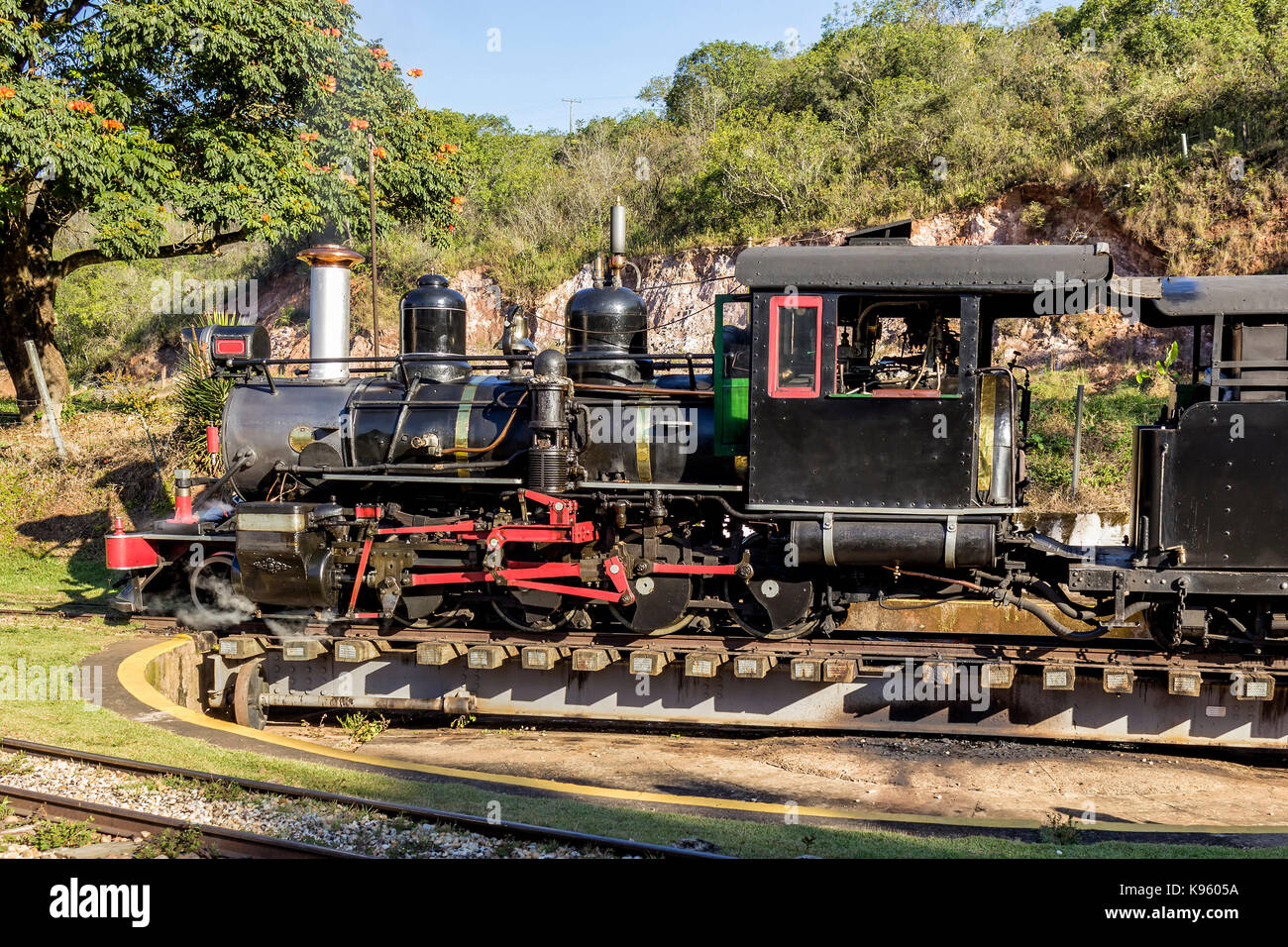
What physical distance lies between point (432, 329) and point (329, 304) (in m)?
1.27

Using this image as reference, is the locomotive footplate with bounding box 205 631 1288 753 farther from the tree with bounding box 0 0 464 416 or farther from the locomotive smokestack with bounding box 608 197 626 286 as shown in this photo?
the tree with bounding box 0 0 464 416

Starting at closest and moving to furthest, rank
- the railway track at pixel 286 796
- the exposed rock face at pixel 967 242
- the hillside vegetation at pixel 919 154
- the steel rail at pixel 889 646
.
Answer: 1. the railway track at pixel 286 796
2. the steel rail at pixel 889 646
3. the exposed rock face at pixel 967 242
4. the hillside vegetation at pixel 919 154

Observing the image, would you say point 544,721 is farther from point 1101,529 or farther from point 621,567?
point 1101,529

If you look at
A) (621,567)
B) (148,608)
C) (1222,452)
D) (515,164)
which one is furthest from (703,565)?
(515,164)

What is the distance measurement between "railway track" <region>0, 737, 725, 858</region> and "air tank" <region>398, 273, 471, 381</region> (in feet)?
14.2

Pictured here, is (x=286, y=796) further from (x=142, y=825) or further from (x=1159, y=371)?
(x=1159, y=371)

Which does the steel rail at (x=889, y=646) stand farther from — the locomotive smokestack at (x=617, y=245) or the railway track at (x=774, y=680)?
A: the locomotive smokestack at (x=617, y=245)

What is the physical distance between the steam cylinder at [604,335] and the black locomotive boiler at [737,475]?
3 cm

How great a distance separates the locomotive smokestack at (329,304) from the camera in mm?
10078

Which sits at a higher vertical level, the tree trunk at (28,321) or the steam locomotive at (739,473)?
the tree trunk at (28,321)

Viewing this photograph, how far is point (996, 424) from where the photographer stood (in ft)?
25.4

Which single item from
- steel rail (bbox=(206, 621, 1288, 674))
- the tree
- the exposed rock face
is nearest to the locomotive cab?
steel rail (bbox=(206, 621, 1288, 674))

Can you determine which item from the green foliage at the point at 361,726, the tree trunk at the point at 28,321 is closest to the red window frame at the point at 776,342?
the green foliage at the point at 361,726
